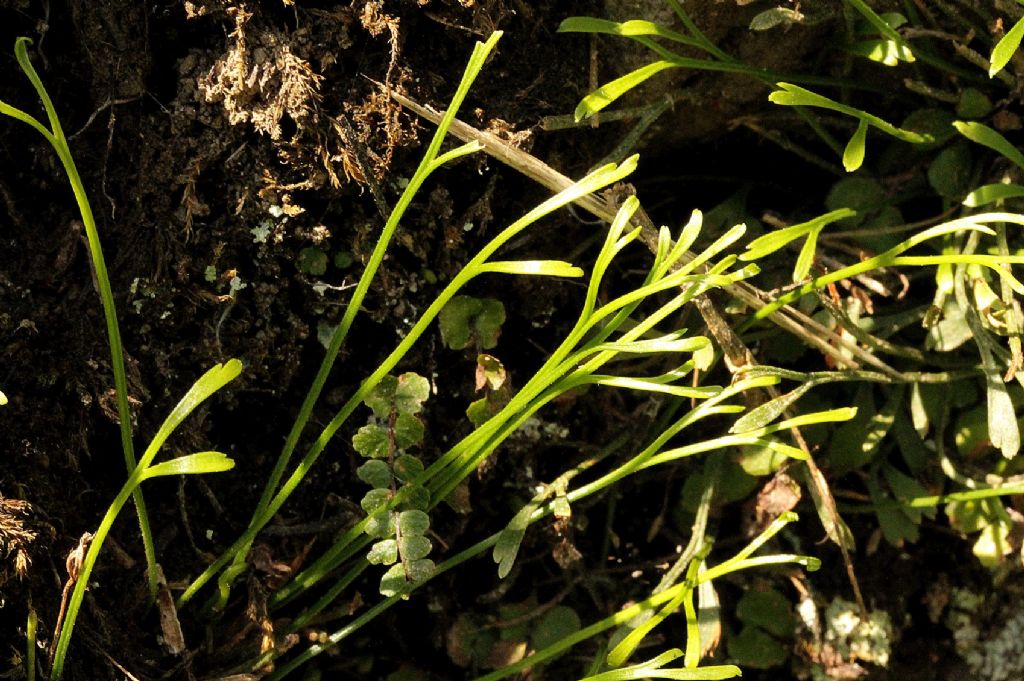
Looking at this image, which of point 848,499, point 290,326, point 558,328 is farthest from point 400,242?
point 848,499

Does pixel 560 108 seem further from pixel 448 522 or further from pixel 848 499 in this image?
pixel 848 499

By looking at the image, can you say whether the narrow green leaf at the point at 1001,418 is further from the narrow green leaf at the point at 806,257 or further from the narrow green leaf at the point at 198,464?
the narrow green leaf at the point at 198,464

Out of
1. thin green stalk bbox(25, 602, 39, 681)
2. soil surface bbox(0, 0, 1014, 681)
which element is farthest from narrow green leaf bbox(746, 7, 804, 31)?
thin green stalk bbox(25, 602, 39, 681)

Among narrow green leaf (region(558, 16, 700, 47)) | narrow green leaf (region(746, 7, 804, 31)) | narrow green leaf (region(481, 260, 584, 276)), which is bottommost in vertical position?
narrow green leaf (region(481, 260, 584, 276))

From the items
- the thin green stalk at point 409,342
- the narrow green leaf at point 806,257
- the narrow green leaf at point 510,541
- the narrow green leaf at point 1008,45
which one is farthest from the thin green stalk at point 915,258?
the narrow green leaf at point 510,541

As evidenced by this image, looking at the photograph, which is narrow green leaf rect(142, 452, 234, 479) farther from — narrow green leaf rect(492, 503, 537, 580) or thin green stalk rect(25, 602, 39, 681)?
narrow green leaf rect(492, 503, 537, 580)

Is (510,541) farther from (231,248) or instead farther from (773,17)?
(773,17)

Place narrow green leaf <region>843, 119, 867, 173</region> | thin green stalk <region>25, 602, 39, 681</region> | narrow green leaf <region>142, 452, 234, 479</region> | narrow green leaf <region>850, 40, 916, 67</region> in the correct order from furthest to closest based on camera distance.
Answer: narrow green leaf <region>850, 40, 916, 67</region>, narrow green leaf <region>843, 119, 867, 173</region>, thin green stalk <region>25, 602, 39, 681</region>, narrow green leaf <region>142, 452, 234, 479</region>
